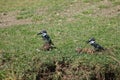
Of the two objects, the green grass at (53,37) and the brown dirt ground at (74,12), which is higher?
the green grass at (53,37)

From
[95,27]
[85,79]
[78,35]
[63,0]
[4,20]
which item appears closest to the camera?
[85,79]

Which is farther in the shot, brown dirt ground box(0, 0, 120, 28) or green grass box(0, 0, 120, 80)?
brown dirt ground box(0, 0, 120, 28)

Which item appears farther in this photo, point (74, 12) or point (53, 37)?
point (74, 12)

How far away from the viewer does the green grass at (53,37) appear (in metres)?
8.91

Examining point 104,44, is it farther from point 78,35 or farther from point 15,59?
point 15,59

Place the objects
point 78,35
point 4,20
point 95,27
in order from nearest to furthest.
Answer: point 78,35, point 95,27, point 4,20

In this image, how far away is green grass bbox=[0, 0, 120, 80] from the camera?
8.91 meters

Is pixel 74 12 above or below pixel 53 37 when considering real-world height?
below

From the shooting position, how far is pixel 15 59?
917 cm

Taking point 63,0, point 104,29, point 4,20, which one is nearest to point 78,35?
point 104,29

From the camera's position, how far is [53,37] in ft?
38.1

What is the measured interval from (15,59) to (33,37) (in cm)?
267

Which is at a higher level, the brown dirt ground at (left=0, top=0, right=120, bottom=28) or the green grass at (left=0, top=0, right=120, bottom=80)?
the green grass at (left=0, top=0, right=120, bottom=80)

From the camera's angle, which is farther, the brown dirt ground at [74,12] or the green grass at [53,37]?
the brown dirt ground at [74,12]
